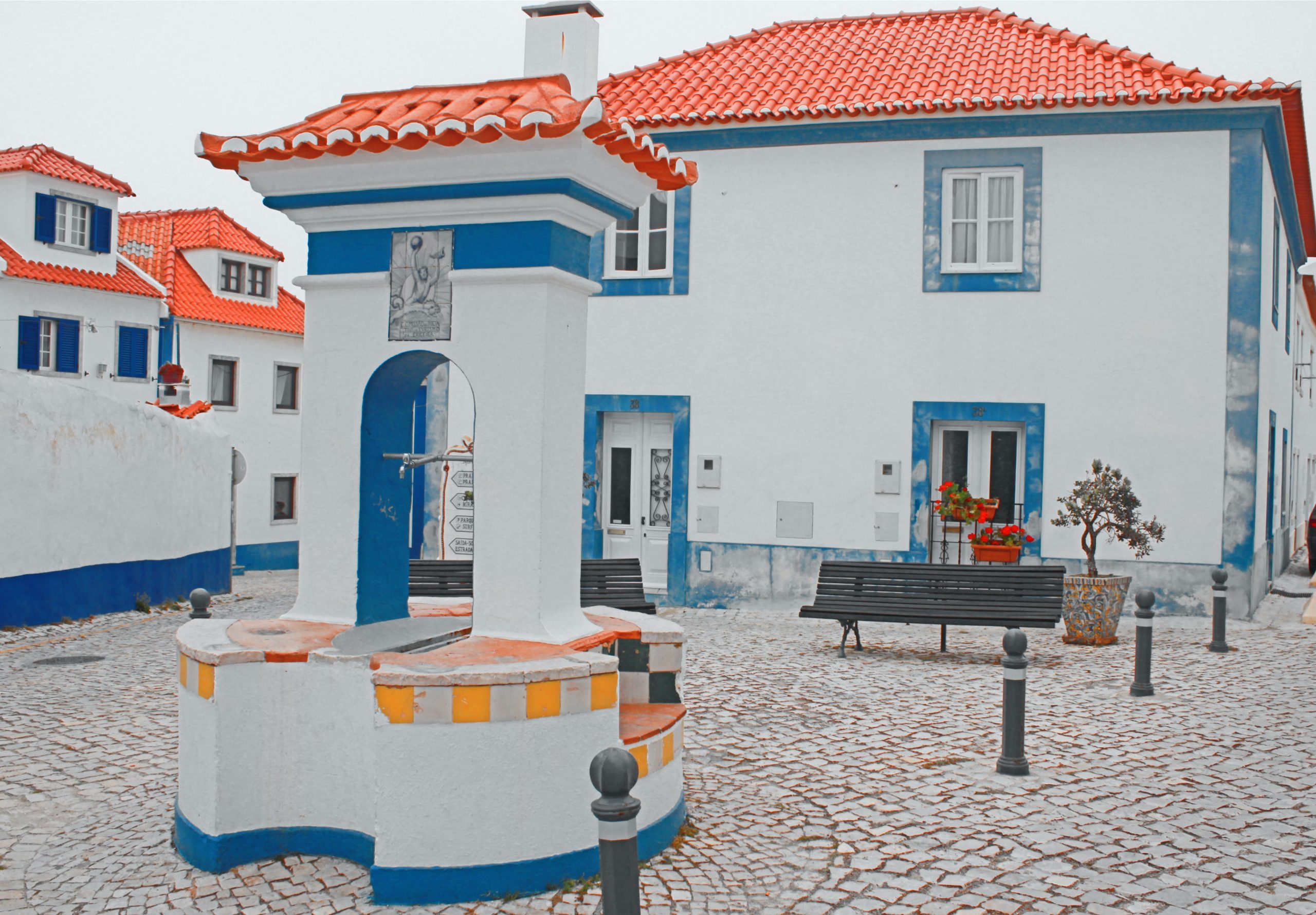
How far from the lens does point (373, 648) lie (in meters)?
4.97

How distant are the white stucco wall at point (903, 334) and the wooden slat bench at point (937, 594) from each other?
285cm

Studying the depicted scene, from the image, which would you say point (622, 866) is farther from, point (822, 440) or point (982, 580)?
point (822, 440)

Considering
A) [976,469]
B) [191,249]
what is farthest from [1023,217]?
[191,249]

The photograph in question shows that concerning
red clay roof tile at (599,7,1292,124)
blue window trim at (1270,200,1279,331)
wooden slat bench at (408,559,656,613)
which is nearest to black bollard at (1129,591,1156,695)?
wooden slat bench at (408,559,656,613)

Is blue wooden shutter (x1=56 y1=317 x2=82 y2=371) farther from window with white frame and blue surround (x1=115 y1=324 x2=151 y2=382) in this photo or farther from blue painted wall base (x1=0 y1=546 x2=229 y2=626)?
blue painted wall base (x1=0 y1=546 x2=229 y2=626)

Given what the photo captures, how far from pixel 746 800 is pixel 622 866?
8.14 feet

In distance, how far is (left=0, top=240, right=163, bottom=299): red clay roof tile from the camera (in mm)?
22734

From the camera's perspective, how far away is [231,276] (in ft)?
93.8

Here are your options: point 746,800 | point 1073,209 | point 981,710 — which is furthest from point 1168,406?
point 746,800

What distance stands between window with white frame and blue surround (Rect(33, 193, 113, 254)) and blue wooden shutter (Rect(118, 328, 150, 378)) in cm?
175

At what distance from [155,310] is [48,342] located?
8.59 ft

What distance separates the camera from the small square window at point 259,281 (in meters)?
29.0

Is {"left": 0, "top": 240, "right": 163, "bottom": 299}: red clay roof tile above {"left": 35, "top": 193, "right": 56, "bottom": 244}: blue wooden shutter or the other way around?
the other way around

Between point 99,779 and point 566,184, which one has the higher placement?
point 566,184
